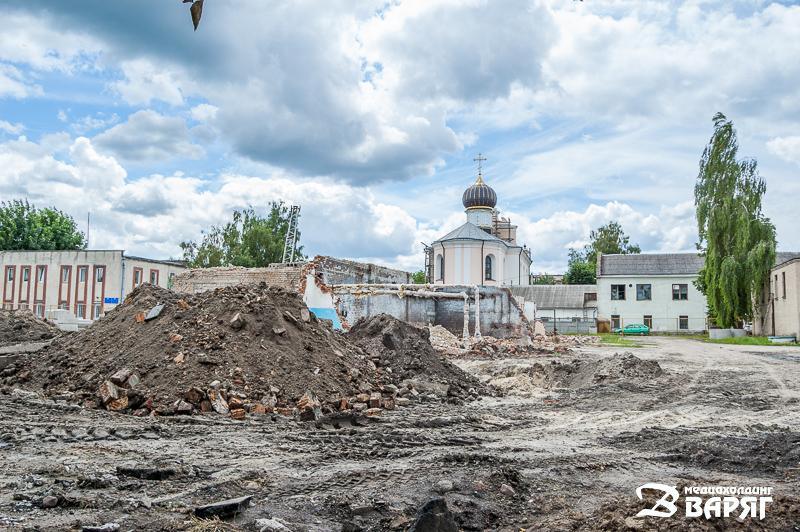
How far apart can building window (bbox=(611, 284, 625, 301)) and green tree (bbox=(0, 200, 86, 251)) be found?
147 feet

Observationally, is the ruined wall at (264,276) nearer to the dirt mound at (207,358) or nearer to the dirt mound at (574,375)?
the dirt mound at (574,375)

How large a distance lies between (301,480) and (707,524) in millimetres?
3180

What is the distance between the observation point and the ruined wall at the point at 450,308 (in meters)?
28.1

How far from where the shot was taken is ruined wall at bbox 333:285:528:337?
28.1 m

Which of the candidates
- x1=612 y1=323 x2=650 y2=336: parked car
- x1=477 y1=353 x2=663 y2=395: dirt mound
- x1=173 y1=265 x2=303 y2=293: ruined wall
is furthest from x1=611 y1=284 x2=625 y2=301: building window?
x1=477 y1=353 x2=663 y2=395: dirt mound

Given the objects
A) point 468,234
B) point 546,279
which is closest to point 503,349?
point 468,234

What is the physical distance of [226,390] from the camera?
956 centimetres

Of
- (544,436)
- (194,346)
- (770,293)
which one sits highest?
(770,293)

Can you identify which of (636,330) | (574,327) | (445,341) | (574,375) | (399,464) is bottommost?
(399,464)

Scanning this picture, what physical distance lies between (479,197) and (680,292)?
64.4ft

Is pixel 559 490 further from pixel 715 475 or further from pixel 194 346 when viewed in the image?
pixel 194 346

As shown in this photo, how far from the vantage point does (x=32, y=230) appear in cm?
4966

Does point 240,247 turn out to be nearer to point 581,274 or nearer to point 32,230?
point 32,230

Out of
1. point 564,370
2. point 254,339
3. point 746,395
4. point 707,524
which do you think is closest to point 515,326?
point 564,370
